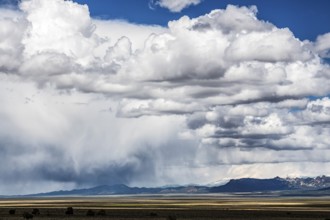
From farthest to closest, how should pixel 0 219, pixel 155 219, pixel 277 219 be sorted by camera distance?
pixel 277 219, pixel 155 219, pixel 0 219

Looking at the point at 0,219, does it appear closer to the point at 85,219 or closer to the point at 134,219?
the point at 85,219

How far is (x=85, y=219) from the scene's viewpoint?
10300 cm

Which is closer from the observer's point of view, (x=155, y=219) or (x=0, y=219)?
(x=0, y=219)

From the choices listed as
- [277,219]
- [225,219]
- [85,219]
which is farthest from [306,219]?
[85,219]

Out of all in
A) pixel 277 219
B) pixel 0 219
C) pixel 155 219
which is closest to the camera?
pixel 0 219

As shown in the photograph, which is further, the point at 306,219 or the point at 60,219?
the point at 306,219

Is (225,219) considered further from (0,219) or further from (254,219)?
(0,219)

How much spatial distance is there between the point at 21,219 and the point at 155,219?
23.4 metres

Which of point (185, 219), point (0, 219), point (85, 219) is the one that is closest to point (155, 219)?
point (185, 219)

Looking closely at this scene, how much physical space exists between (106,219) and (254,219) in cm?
2757

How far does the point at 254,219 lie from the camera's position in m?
110

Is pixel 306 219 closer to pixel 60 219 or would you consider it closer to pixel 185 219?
pixel 185 219

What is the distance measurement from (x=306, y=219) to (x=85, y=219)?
4399 centimetres

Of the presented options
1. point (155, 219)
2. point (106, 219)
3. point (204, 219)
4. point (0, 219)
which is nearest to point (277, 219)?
point (204, 219)
